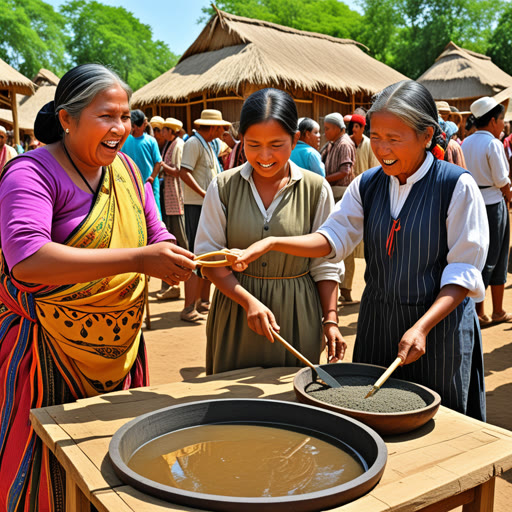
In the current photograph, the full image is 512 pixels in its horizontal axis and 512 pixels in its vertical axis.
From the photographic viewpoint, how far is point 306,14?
114 ft

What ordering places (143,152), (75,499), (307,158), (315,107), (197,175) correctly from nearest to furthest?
(75,499) → (307,158) → (197,175) → (143,152) → (315,107)

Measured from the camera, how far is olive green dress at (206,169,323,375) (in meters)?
1.98

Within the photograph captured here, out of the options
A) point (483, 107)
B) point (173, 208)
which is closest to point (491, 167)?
point (483, 107)

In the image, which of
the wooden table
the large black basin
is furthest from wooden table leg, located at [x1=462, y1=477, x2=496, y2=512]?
the large black basin

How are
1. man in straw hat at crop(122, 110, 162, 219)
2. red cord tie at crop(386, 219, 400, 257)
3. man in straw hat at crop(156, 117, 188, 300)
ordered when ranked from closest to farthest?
1. red cord tie at crop(386, 219, 400, 257)
2. man in straw hat at crop(122, 110, 162, 219)
3. man in straw hat at crop(156, 117, 188, 300)

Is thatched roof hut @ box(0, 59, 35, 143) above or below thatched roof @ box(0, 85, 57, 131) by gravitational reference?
below

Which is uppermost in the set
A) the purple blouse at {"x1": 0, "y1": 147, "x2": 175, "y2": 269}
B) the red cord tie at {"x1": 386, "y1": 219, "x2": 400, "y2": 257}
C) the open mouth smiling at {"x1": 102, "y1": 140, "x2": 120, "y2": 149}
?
the open mouth smiling at {"x1": 102, "y1": 140, "x2": 120, "y2": 149}

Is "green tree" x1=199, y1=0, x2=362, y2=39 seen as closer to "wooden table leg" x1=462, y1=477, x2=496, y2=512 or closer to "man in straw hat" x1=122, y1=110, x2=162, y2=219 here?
"man in straw hat" x1=122, y1=110, x2=162, y2=219

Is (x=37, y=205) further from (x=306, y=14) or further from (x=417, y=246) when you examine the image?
(x=306, y=14)

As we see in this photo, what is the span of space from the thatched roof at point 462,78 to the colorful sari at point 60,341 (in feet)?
66.0

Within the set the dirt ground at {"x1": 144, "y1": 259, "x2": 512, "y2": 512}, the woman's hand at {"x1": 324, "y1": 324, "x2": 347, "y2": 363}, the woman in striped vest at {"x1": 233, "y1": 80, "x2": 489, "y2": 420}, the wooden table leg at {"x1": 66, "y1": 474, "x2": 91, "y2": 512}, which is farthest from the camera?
the dirt ground at {"x1": 144, "y1": 259, "x2": 512, "y2": 512}

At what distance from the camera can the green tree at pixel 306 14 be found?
33.7 meters

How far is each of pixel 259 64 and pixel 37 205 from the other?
12.1m

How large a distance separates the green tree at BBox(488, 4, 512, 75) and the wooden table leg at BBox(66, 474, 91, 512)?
95.1 feet
